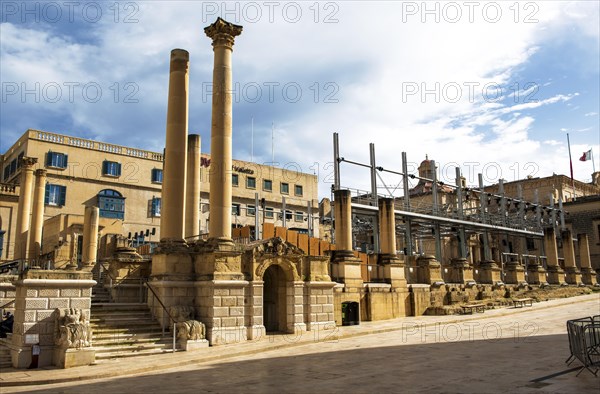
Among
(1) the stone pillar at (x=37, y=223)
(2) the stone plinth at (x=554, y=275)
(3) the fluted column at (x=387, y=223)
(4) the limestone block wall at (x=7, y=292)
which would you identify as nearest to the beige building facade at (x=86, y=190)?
(1) the stone pillar at (x=37, y=223)

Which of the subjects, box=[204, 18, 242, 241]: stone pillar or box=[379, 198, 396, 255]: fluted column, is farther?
box=[379, 198, 396, 255]: fluted column

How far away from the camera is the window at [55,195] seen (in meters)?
43.7

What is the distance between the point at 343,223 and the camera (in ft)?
93.5

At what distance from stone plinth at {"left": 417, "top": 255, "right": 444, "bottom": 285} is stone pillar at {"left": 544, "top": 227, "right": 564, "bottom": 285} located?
25.1m

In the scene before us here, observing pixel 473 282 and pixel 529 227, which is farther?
pixel 529 227

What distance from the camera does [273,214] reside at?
61.3m

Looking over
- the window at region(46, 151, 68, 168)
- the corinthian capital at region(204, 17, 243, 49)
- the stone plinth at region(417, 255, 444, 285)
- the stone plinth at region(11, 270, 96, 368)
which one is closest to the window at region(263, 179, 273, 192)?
the window at region(46, 151, 68, 168)

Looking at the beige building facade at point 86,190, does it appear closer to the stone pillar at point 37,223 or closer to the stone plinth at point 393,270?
the stone pillar at point 37,223

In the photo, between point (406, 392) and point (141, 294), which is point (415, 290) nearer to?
point (141, 294)

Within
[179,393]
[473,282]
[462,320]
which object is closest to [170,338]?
[179,393]

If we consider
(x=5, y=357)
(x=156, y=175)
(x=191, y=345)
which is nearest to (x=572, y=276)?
(x=156, y=175)

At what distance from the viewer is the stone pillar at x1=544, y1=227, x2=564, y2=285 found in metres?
52.9

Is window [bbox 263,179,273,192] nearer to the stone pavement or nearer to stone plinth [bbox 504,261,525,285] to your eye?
stone plinth [bbox 504,261,525,285]

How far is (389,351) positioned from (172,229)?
31.4 feet
